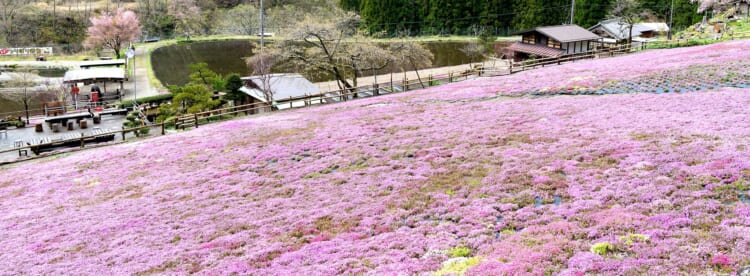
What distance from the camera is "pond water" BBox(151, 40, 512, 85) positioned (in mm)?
63844

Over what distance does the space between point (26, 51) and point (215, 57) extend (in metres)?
28.3

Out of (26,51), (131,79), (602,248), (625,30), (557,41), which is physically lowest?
(602,248)

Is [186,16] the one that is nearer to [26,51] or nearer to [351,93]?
[26,51]

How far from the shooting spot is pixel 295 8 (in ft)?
361

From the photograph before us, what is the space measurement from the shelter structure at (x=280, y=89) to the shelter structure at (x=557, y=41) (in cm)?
2707

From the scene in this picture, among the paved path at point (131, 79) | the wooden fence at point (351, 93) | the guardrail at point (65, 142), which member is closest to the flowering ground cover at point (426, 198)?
the guardrail at point (65, 142)

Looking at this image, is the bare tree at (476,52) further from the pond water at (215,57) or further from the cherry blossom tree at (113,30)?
the cherry blossom tree at (113,30)

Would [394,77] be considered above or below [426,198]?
above

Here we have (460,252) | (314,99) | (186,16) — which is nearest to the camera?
(460,252)

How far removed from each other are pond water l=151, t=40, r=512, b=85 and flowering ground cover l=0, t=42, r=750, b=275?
40614 mm

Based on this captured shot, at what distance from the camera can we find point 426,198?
536 inches

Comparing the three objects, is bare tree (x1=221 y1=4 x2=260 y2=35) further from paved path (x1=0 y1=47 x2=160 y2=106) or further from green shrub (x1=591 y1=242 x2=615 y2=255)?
green shrub (x1=591 y1=242 x2=615 y2=255)

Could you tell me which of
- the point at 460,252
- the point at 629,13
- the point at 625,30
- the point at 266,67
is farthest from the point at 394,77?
the point at 460,252

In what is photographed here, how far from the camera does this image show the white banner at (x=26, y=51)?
244 feet
